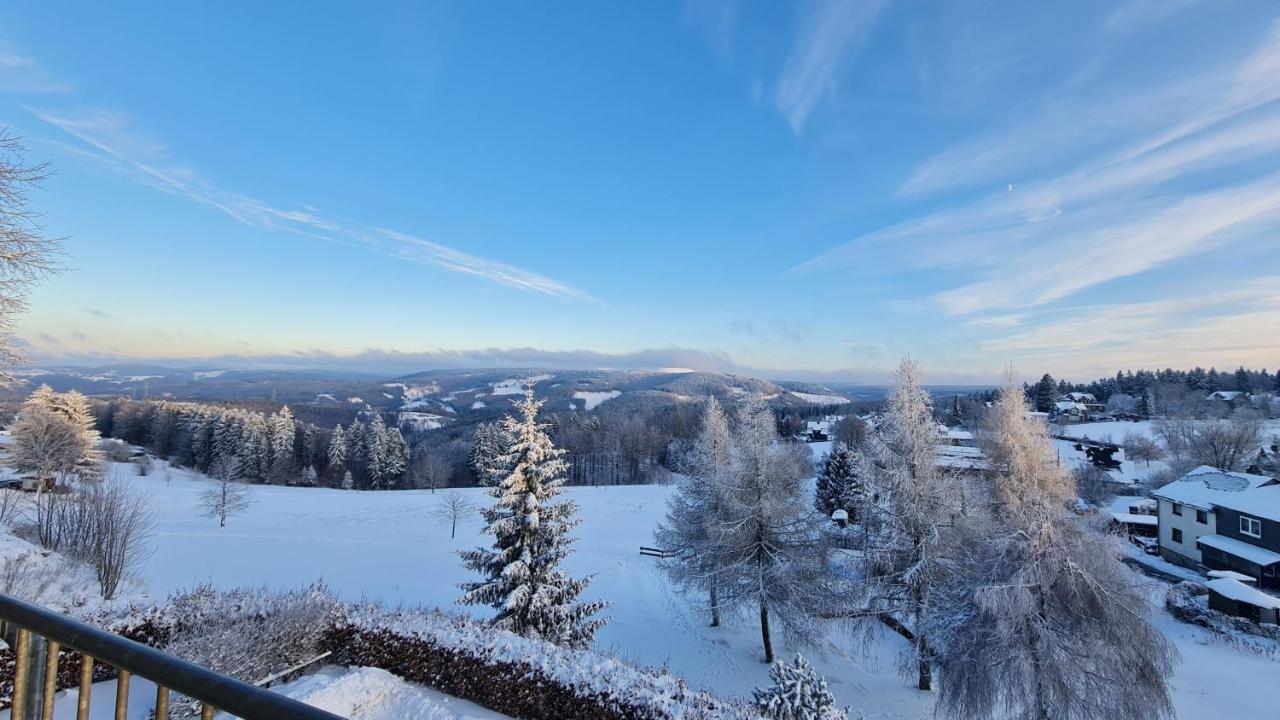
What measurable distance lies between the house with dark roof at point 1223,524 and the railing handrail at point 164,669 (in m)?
39.5

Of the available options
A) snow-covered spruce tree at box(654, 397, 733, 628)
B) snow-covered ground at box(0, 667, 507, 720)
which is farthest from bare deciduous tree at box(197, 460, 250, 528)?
snow-covered spruce tree at box(654, 397, 733, 628)

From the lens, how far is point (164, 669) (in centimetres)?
163

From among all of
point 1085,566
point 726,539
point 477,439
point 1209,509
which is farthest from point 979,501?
point 477,439

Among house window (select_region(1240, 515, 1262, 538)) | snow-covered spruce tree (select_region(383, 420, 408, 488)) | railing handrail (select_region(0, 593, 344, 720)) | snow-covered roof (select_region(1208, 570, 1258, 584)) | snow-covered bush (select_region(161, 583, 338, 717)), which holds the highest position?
railing handrail (select_region(0, 593, 344, 720))

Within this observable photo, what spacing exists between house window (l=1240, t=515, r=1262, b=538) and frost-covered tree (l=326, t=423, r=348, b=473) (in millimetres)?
79344

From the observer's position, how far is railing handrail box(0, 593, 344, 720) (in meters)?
1.35

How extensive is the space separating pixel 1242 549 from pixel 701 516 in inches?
1166

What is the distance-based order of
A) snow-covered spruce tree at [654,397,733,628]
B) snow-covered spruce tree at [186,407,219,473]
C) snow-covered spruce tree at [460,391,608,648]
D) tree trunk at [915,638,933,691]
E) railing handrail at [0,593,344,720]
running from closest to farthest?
1. railing handrail at [0,593,344,720]
2. tree trunk at [915,638,933,691]
3. snow-covered spruce tree at [460,391,608,648]
4. snow-covered spruce tree at [654,397,733,628]
5. snow-covered spruce tree at [186,407,219,473]

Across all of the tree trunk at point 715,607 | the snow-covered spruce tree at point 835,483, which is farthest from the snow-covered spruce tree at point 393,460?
the tree trunk at point 715,607

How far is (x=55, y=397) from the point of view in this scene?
4153 cm

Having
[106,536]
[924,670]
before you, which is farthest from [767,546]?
[106,536]

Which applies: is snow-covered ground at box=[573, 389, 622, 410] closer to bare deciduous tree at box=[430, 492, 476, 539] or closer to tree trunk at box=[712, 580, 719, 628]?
bare deciduous tree at box=[430, 492, 476, 539]

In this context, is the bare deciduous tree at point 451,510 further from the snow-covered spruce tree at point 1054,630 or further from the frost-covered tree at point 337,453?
the snow-covered spruce tree at point 1054,630

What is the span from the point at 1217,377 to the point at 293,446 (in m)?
149
